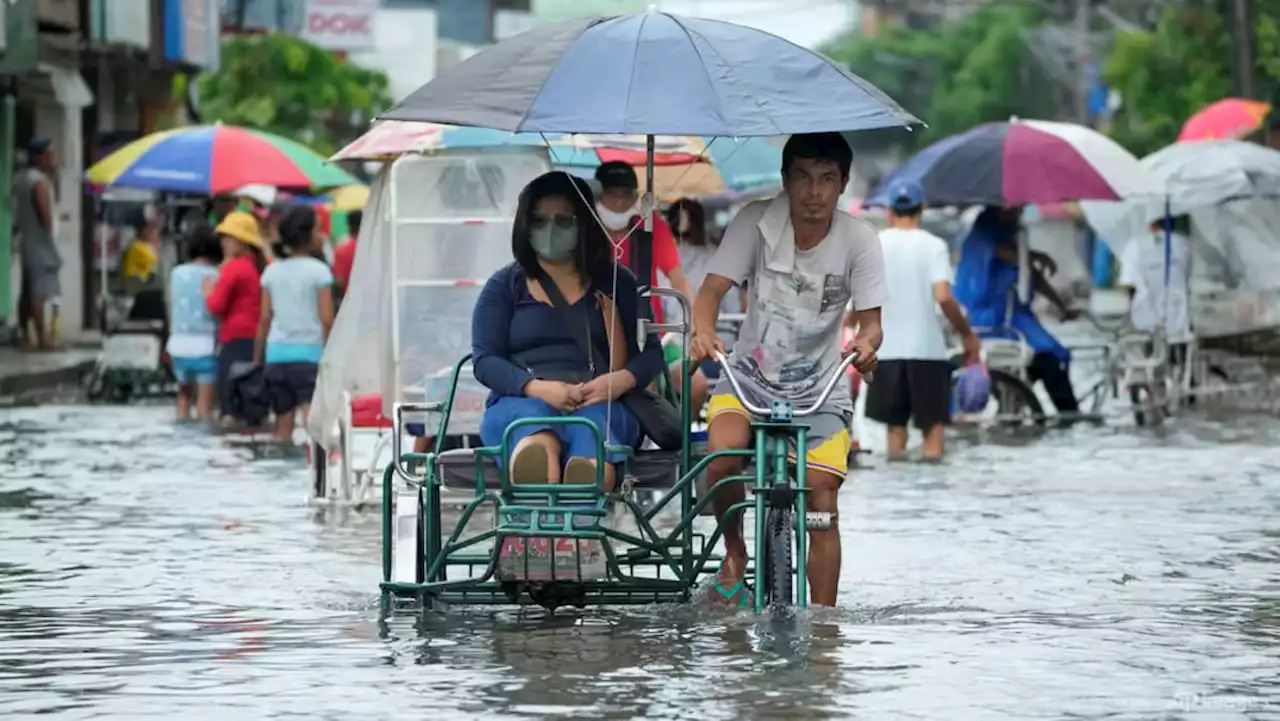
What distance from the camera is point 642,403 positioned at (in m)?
10.3

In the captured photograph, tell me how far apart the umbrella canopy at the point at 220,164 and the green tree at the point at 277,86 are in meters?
24.7

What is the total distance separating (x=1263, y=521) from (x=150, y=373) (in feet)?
41.9

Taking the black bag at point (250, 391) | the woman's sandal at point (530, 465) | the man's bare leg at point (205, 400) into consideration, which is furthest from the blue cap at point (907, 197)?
the woman's sandal at point (530, 465)

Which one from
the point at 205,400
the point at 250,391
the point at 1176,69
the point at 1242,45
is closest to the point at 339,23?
the point at 1176,69

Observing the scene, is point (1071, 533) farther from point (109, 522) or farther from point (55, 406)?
point (55, 406)

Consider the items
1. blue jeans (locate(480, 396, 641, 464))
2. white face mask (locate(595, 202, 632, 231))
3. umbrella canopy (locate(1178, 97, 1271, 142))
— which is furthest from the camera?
umbrella canopy (locate(1178, 97, 1271, 142))

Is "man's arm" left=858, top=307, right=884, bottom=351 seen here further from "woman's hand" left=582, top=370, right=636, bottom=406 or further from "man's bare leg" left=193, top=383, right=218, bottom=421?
"man's bare leg" left=193, top=383, right=218, bottom=421

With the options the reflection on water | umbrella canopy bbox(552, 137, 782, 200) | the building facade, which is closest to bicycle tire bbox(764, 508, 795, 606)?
the reflection on water

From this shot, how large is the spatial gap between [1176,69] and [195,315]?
96.7ft

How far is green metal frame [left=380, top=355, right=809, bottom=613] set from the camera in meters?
9.63

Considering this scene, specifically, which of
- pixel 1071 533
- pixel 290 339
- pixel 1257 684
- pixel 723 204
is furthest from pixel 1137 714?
pixel 723 204

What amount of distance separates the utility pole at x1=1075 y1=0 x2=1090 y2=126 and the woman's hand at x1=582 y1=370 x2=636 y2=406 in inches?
2699

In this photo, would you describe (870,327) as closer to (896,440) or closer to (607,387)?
(607,387)

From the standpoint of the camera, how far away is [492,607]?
10.5 m
